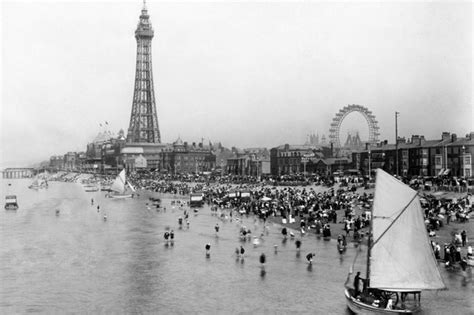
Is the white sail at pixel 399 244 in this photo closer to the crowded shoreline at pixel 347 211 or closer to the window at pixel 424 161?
the crowded shoreline at pixel 347 211

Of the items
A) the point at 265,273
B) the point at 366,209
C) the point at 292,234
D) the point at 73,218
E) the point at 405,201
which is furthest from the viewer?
the point at 73,218

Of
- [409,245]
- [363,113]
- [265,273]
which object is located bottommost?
[265,273]

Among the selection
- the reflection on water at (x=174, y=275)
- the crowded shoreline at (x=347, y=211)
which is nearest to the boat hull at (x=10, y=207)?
the crowded shoreline at (x=347, y=211)

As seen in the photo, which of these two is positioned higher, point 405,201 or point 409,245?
point 405,201

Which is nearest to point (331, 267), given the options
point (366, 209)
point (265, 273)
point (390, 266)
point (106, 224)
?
point (265, 273)

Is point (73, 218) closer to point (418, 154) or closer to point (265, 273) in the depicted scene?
point (265, 273)

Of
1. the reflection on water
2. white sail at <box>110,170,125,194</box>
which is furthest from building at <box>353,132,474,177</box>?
white sail at <box>110,170,125,194</box>

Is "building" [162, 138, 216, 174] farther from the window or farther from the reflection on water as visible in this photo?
the reflection on water
